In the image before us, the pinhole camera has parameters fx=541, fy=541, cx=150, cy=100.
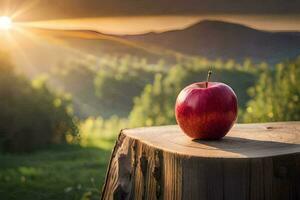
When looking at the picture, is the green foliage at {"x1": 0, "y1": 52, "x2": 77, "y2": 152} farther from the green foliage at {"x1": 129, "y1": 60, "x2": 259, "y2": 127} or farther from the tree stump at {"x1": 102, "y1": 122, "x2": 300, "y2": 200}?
the tree stump at {"x1": 102, "y1": 122, "x2": 300, "y2": 200}

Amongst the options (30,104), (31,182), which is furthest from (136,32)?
(31,182)

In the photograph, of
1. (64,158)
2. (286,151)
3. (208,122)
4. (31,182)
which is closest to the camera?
(286,151)

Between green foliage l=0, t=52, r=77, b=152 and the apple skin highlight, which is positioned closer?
the apple skin highlight

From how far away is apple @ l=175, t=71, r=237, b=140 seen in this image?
2.21 meters

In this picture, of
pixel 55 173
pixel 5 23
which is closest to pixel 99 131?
pixel 55 173

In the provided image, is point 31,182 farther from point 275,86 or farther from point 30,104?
point 275,86

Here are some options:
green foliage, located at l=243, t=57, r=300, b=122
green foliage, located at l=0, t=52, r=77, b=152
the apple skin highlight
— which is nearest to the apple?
the apple skin highlight

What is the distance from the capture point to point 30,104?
5398 millimetres

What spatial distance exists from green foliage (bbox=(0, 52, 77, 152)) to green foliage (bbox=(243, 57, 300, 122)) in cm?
186

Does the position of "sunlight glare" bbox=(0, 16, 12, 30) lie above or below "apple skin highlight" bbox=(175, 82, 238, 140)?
above

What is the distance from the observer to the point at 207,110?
2.21m

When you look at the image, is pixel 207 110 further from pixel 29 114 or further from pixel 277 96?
pixel 29 114

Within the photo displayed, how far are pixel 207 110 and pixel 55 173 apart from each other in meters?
3.10

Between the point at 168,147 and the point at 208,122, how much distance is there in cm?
21
